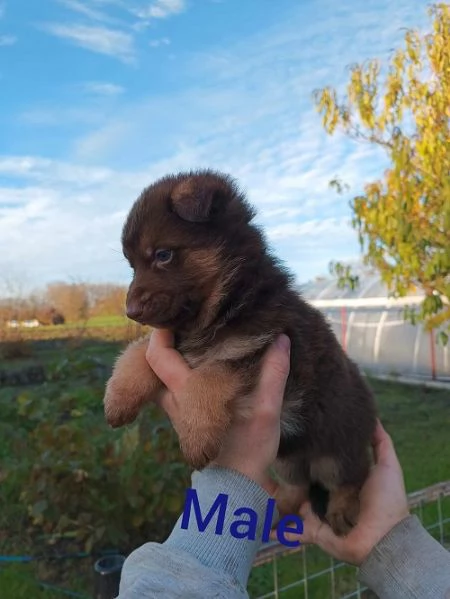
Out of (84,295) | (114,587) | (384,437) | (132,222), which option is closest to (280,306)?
(132,222)

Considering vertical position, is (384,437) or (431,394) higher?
(384,437)

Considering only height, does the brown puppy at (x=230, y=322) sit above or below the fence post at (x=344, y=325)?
above

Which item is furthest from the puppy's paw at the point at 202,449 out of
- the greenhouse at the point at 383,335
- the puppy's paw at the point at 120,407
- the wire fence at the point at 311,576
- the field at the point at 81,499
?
the greenhouse at the point at 383,335

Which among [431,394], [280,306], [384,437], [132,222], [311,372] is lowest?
[431,394]

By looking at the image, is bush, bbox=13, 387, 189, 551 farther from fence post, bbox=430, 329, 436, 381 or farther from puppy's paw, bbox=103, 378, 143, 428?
fence post, bbox=430, 329, 436, 381

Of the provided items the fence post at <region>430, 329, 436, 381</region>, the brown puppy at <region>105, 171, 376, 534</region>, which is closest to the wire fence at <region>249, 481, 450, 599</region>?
the brown puppy at <region>105, 171, 376, 534</region>

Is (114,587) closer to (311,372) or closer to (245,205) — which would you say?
(311,372)

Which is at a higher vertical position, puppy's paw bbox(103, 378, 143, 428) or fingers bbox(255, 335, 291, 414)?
fingers bbox(255, 335, 291, 414)

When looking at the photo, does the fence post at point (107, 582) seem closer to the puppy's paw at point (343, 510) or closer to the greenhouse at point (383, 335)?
the puppy's paw at point (343, 510)
